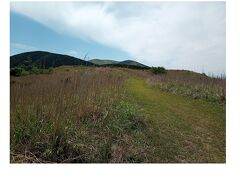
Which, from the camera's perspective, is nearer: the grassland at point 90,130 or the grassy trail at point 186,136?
the grassland at point 90,130

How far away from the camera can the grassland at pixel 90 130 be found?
2.54 metres

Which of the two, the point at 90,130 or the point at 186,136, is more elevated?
the point at 90,130

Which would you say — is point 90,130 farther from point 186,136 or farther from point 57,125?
point 186,136

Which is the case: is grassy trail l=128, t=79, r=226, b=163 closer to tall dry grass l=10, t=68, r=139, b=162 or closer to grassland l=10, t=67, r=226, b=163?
grassland l=10, t=67, r=226, b=163

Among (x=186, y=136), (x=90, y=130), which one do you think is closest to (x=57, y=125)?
(x=90, y=130)

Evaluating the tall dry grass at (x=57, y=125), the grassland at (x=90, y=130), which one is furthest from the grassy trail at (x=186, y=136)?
the tall dry grass at (x=57, y=125)

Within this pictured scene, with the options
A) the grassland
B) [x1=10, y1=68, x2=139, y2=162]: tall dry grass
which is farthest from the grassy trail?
[x1=10, y1=68, x2=139, y2=162]: tall dry grass

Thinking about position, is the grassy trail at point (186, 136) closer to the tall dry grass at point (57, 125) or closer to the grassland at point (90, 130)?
the grassland at point (90, 130)

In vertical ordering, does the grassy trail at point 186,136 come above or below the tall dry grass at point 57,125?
below

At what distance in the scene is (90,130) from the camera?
3248 mm
